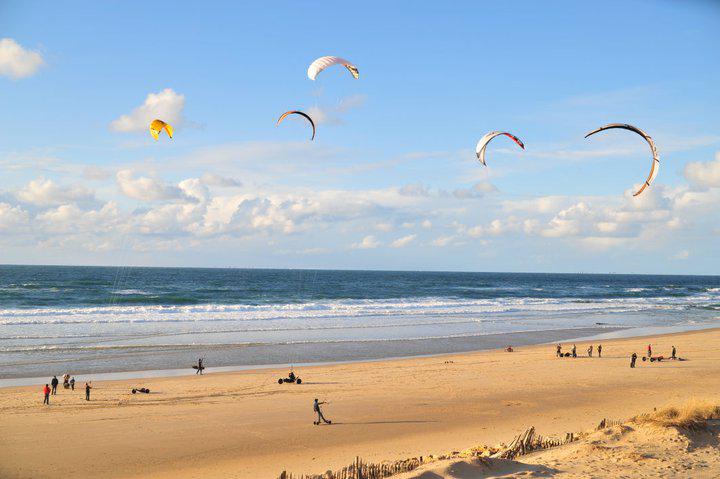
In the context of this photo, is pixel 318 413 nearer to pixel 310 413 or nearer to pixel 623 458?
pixel 310 413

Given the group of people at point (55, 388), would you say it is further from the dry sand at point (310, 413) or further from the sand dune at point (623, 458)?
the sand dune at point (623, 458)

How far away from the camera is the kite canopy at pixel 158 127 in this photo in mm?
15759

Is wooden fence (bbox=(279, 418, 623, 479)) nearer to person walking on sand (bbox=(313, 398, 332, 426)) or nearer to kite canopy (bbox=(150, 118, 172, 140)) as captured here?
person walking on sand (bbox=(313, 398, 332, 426))

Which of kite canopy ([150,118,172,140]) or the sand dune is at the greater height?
kite canopy ([150,118,172,140])

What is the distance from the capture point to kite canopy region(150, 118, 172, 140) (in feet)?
51.7

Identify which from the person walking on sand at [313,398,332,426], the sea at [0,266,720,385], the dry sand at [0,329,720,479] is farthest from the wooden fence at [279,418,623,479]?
the sea at [0,266,720,385]

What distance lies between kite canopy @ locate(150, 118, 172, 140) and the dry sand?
7.65 meters

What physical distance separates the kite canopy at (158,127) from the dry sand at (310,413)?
301 inches

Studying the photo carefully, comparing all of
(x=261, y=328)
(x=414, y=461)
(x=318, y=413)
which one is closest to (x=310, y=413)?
(x=318, y=413)

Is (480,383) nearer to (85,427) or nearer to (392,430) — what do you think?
(392,430)

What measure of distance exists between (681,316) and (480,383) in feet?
120

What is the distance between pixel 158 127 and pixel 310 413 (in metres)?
9.09

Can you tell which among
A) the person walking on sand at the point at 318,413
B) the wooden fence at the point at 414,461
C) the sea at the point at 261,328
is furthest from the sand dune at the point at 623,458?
the sea at the point at 261,328

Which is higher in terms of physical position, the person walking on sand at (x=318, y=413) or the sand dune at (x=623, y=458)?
the sand dune at (x=623, y=458)
